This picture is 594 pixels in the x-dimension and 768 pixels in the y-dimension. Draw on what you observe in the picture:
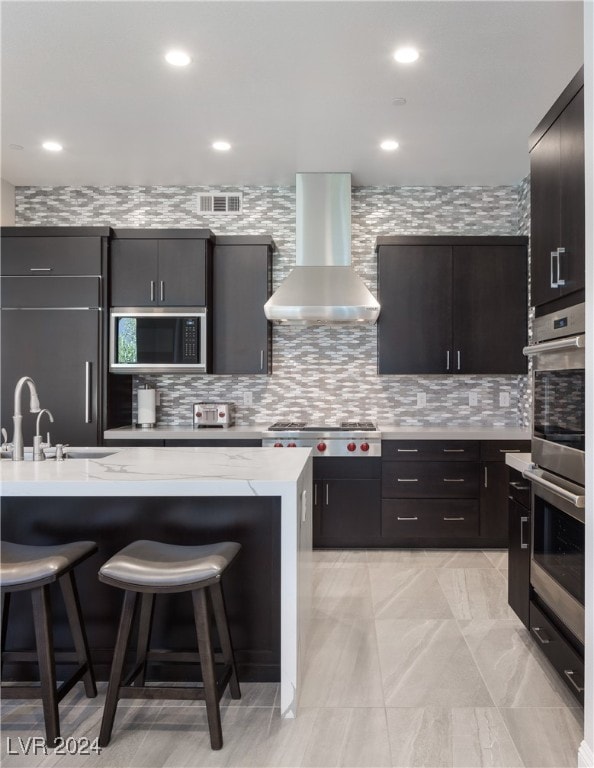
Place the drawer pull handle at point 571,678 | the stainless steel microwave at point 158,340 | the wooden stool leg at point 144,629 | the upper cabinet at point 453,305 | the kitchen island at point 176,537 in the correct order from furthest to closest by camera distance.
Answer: the upper cabinet at point 453,305 < the stainless steel microwave at point 158,340 < the kitchen island at point 176,537 < the wooden stool leg at point 144,629 < the drawer pull handle at point 571,678

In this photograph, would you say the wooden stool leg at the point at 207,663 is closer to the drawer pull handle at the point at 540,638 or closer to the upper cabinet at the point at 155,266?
the drawer pull handle at the point at 540,638

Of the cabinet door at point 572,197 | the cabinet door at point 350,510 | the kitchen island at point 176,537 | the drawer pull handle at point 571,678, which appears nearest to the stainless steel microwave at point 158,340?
the cabinet door at point 350,510

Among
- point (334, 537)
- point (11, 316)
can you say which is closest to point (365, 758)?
point (334, 537)

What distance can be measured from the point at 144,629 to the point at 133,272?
2990 mm

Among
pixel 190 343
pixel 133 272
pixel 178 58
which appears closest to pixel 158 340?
pixel 190 343

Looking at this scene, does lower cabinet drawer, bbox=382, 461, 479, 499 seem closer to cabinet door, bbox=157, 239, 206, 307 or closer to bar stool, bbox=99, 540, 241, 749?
cabinet door, bbox=157, 239, 206, 307

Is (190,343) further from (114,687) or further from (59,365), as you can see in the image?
(114,687)

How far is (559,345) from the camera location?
2.09 metres

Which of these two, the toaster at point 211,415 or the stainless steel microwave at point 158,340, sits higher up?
the stainless steel microwave at point 158,340

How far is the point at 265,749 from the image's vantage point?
191cm

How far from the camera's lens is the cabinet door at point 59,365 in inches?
169

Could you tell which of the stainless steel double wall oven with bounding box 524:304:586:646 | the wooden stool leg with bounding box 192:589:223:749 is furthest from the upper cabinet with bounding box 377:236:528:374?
the wooden stool leg with bounding box 192:589:223:749

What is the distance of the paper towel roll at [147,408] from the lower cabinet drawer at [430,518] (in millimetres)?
2053

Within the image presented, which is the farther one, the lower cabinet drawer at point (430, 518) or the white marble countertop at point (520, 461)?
the lower cabinet drawer at point (430, 518)
